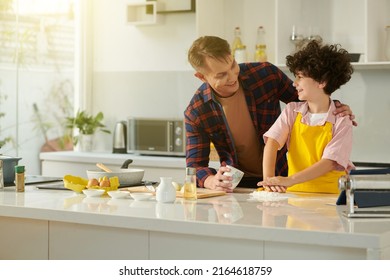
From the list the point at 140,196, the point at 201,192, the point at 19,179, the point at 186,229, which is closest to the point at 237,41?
the point at 201,192

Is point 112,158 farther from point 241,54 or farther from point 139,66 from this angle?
point 241,54

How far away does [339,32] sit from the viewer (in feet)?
17.0

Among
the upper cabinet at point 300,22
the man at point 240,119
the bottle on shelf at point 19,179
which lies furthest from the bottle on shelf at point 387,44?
the bottle on shelf at point 19,179

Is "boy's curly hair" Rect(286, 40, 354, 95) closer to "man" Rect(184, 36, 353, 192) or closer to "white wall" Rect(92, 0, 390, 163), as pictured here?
"man" Rect(184, 36, 353, 192)

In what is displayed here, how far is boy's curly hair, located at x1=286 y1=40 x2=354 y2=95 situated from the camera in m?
3.07

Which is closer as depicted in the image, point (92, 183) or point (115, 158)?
point (92, 183)

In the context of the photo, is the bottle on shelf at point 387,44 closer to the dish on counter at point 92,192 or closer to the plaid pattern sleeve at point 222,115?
the plaid pattern sleeve at point 222,115

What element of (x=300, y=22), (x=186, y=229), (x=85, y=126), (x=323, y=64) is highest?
(x=300, y=22)

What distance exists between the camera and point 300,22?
5270 millimetres

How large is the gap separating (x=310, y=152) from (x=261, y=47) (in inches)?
90.3

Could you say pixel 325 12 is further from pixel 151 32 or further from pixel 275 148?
pixel 275 148

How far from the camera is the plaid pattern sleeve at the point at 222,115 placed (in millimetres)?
3408

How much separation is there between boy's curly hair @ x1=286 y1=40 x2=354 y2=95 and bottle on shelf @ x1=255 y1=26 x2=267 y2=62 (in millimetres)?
2185
